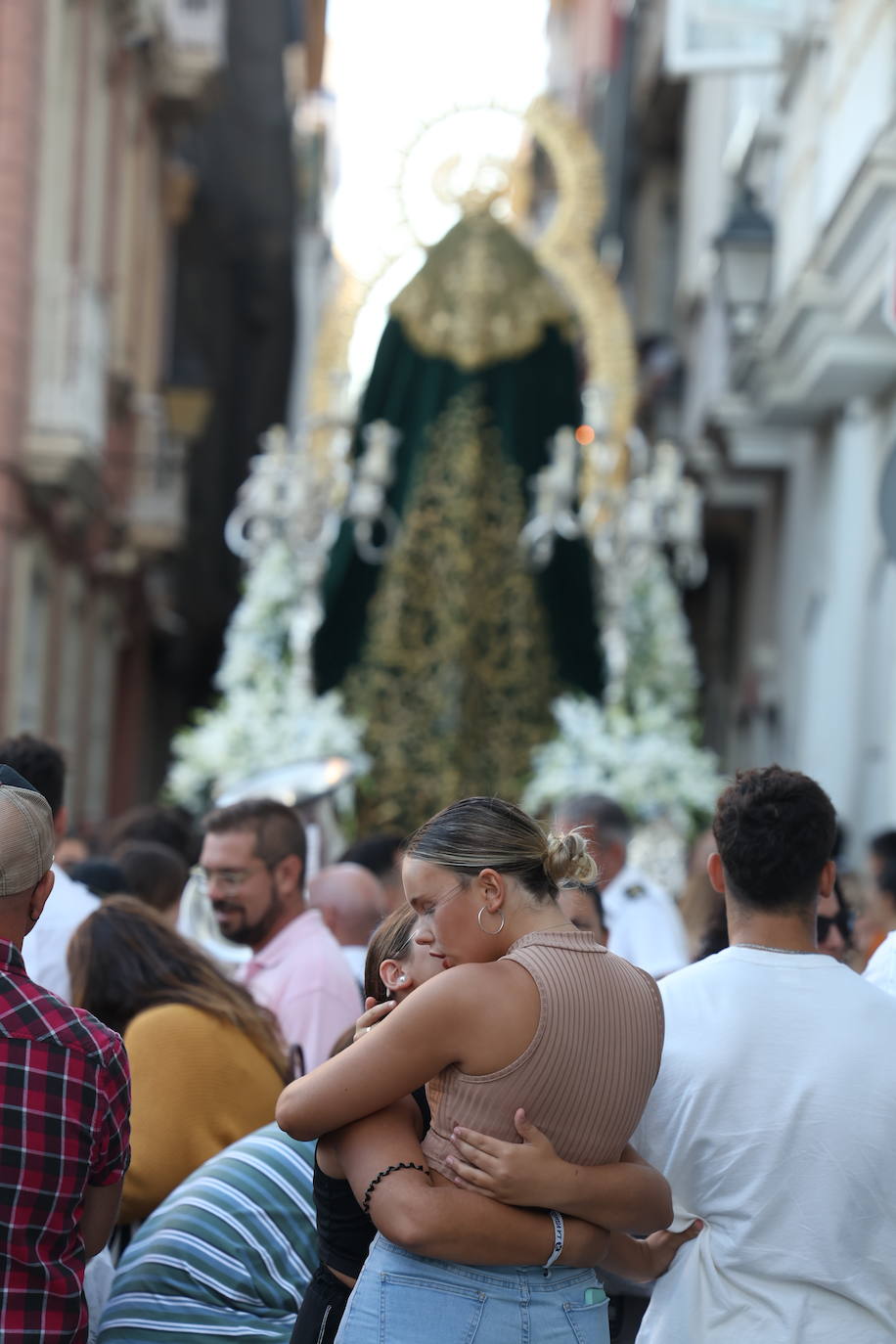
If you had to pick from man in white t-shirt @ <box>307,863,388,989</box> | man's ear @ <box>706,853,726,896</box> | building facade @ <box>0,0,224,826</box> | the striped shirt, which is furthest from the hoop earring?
building facade @ <box>0,0,224,826</box>

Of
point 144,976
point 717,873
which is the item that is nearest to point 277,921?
point 144,976

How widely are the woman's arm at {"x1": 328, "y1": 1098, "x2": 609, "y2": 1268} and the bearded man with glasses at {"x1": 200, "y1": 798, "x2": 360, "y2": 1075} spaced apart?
79.5 inches

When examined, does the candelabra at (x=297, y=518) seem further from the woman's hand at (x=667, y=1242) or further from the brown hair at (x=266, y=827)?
the woman's hand at (x=667, y=1242)

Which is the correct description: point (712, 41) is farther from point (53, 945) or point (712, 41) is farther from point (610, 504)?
point (53, 945)

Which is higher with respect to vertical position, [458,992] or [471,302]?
[471,302]

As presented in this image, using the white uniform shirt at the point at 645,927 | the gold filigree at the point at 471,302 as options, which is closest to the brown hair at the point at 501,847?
the white uniform shirt at the point at 645,927

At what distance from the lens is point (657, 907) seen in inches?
277

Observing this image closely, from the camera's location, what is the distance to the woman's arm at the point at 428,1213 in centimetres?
296

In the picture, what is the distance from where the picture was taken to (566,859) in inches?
123

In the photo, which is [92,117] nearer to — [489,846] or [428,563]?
[428,563]

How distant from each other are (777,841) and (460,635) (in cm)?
1149

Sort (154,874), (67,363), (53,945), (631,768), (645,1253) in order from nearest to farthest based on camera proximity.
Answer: (645,1253)
(53,945)
(154,874)
(631,768)
(67,363)

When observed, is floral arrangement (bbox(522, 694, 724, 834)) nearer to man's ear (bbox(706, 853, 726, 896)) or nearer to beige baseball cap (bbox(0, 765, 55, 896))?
man's ear (bbox(706, 853, 726, 896))

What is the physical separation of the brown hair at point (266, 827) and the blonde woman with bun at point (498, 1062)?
2157 mm
